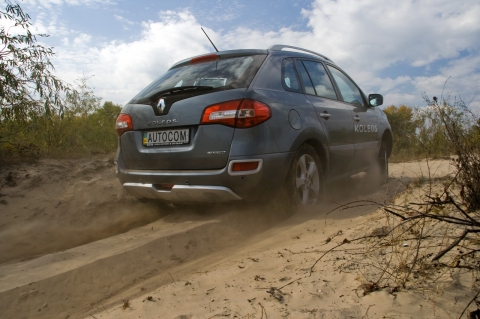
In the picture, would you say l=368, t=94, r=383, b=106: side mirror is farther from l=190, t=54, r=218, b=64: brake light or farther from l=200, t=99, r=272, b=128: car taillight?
l=200, t=99, r=272, b=128: car taillight

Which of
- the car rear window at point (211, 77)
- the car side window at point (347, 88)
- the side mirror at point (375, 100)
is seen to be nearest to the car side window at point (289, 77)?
the car rear window at point (211, 77)

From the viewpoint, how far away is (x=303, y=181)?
3889mm

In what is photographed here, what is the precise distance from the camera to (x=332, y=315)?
5.72 feet

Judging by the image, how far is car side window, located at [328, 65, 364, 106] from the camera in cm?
509

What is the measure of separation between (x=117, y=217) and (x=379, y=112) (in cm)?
407

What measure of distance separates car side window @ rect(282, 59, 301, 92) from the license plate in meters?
1.09

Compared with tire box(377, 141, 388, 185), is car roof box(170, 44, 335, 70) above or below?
above

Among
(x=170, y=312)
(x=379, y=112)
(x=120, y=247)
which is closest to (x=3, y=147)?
(x=120, y=247)

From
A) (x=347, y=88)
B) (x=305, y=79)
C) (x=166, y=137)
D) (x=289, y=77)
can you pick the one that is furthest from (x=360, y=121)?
(x=166, y=137)

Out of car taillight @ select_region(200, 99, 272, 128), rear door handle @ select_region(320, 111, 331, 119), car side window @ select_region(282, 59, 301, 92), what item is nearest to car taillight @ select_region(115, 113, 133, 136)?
car taillight @ select_region(200, 99, 272, 128)

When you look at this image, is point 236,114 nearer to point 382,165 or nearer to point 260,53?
point 260,53

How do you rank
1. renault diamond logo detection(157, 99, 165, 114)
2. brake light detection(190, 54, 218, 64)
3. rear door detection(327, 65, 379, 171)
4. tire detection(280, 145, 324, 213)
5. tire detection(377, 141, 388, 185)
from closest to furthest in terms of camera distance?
renault diamond logo detection(157, 99, 165, 114)
tire detection(280, 145, 324, 213)
brake light detection(190, 54, 218, 64)
rear door detection(327, 65, 379, 171)
tire detection(377, 141, 388, 185)

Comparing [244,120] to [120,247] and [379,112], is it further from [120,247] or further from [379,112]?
[379,112]

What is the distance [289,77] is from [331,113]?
2.41 ft
